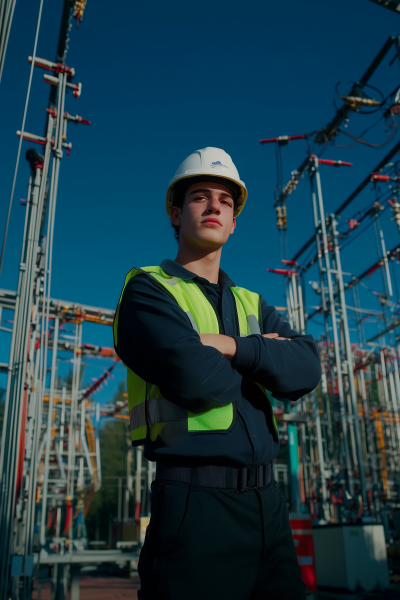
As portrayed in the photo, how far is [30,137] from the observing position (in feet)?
23.2

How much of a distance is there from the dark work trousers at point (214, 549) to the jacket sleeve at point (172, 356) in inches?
10.9

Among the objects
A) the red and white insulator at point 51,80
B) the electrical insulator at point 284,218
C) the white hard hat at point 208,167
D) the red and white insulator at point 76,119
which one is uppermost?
the electrical insulator at point 284,218

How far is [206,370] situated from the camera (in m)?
1.39

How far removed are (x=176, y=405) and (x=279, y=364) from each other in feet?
1.25

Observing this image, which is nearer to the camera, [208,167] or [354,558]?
[208,167]

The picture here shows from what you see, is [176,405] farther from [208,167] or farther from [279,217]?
[279,217]

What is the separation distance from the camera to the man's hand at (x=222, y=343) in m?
1.51

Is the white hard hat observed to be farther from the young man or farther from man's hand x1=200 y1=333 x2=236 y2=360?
man's hand x1=200 y1=333 x2=236 y2=360

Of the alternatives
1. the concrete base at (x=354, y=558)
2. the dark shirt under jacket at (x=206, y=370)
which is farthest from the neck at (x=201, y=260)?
the concrete base at (x=354, y=558)

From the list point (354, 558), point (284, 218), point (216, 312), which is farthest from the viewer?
point (284, 218)

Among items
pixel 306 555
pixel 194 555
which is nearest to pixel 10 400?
pixel 306 555

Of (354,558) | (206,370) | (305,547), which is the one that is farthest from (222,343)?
(354,558)

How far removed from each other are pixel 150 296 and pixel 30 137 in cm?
655

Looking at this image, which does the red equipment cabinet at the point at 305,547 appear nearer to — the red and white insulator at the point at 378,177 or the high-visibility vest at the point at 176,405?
the high-visibility vest at the point at 176,405
